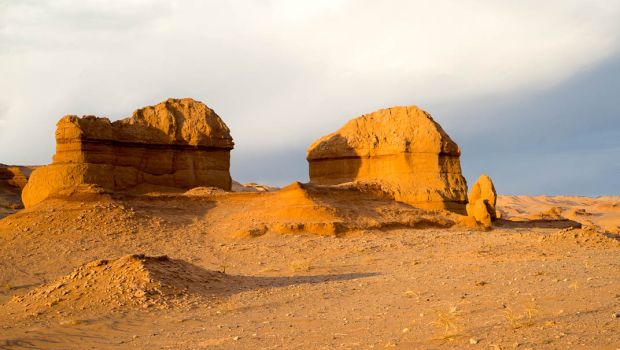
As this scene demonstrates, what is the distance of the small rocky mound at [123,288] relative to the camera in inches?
399

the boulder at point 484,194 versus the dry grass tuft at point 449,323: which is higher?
the boulder at point 484,194

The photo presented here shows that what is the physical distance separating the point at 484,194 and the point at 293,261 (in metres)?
12.8

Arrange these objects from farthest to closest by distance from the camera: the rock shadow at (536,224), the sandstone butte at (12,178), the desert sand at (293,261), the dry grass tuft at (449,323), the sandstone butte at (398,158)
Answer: the sandstone butte at (12,178) → the rock shadow at (536,224) → the sandstone butte at (398,158) → the desert sand at (293,261) → the dry grass tuft at (449,323)

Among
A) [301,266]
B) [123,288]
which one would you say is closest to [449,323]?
[123,288]

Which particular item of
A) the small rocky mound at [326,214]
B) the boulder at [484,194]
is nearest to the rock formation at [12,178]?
the small rocky mound at [326,214]

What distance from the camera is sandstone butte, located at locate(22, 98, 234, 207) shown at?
23.4 m

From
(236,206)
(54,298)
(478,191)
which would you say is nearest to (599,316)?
(54,298)

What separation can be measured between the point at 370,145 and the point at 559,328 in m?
23.2

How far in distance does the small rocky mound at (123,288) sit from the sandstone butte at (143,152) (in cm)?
1169

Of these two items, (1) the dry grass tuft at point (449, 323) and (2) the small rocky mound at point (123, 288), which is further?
(2) the small rocky mound at point (123, 288)

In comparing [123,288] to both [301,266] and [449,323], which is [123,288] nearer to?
[301,266]

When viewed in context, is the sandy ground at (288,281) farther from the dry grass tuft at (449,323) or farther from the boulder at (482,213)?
the boulder at (482,213)

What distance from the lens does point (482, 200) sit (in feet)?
81.0

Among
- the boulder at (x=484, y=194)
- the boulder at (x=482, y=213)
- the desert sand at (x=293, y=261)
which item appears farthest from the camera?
the boulder at (x=484, y=194)
